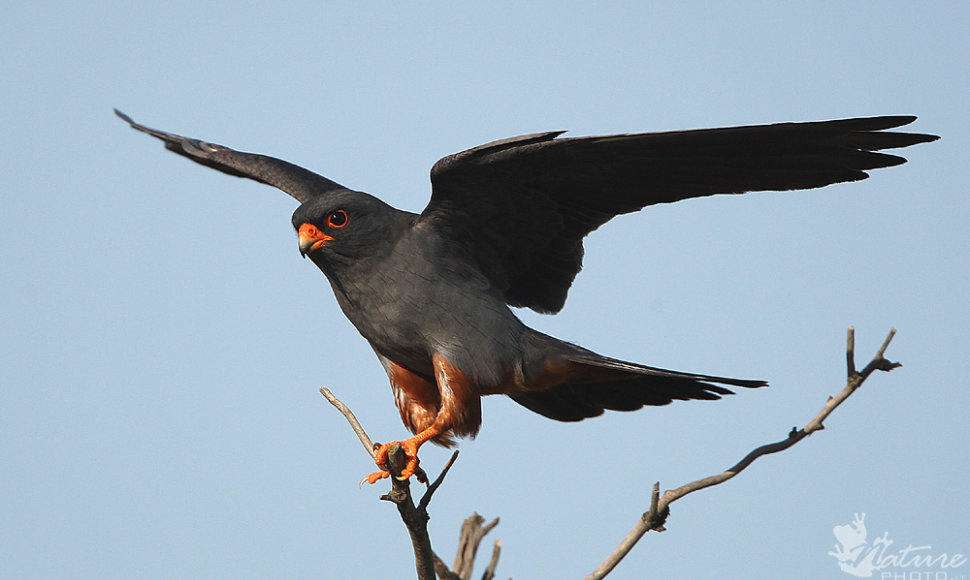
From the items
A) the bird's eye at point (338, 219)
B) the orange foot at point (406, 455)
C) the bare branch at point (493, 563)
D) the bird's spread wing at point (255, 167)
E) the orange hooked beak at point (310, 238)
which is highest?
the bird's spread wing at point (255, 167)

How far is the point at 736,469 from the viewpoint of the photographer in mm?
4012

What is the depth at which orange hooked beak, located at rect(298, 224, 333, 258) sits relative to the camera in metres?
5.31

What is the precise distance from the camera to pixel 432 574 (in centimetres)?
446

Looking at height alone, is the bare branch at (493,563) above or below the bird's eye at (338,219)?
A: below

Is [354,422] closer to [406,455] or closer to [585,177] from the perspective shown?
[406,455]

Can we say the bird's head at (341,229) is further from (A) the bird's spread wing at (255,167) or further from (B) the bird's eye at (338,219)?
(A) the bird's spread wing at (255,167)

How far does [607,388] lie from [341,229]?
1.99 m

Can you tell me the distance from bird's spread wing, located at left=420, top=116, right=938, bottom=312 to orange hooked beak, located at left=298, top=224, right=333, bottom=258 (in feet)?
1.99

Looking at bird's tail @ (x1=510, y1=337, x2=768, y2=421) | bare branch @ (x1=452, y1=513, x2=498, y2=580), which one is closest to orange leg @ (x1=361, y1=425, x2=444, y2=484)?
bare branch @ (x1=452, y1=513, x2=498, y2=580)

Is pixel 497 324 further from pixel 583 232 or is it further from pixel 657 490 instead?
pixel 657 490

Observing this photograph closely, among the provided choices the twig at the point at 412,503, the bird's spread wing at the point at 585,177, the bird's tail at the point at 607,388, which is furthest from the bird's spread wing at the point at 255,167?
the twig at the point at 412,503

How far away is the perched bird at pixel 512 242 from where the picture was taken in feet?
16.0

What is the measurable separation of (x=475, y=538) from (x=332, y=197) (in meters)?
2.08

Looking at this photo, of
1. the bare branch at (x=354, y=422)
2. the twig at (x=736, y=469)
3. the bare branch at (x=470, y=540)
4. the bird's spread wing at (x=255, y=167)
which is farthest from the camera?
the bird's spread wing at (x=255, y=167)
